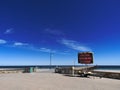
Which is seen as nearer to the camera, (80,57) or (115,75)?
(115,75)

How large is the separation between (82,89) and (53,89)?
2.59 meters

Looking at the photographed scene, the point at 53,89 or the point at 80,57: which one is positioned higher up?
the point at 80,57

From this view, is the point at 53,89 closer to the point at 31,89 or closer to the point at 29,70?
the point at 31,89

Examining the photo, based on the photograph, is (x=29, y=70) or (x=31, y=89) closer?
(x=31, y=89)

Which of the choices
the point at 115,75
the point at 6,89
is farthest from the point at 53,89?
the point at 115,75

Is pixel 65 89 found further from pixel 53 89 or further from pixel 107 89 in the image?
pixel 107 89

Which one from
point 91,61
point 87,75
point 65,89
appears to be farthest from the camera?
point 91,61

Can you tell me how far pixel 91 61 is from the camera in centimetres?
3466


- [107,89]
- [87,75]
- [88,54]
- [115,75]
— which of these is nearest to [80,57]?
[88,54]

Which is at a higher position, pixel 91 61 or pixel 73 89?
pixel 91 61

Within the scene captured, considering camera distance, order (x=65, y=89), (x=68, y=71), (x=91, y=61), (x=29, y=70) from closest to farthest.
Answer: (x=65, y=89) → (x=91, y=61) → (x=68, y=71) → (x=29, y=70)

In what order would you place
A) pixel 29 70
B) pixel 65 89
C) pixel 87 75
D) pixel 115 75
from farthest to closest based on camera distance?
pixel 29 70
pixel 87 75
pixel 115 75
pixel 65 89

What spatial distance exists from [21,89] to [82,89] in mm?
5450

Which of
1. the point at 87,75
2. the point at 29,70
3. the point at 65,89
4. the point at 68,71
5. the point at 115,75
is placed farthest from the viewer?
the point at 29,70
